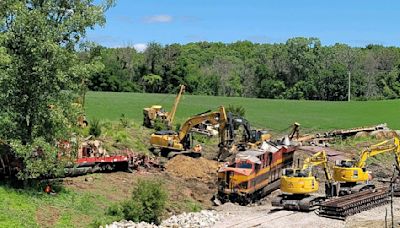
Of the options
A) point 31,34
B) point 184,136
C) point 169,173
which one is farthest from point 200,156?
point 31,34

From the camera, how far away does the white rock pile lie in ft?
98.7

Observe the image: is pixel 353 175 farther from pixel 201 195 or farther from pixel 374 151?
pixel 201 195

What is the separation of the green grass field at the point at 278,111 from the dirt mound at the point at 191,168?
1102 inches

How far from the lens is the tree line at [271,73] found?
131 m

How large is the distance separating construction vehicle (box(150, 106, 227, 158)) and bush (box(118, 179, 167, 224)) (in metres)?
16.4

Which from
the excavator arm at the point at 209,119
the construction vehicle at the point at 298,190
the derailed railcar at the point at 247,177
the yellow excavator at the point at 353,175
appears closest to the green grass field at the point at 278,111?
the excavator arm at the point at 209,119

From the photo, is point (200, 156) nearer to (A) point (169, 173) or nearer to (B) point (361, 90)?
(A) point (169, 173)

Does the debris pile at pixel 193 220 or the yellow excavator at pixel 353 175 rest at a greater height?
the yellow excavator at pixel 353 175

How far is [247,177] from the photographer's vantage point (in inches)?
1483

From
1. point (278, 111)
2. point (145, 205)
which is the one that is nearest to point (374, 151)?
point (145, 205)

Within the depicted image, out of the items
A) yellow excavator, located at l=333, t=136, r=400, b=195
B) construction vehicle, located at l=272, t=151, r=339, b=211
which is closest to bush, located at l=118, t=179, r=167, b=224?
construction vehicle, located at l=272, t=151, r=339, b=211

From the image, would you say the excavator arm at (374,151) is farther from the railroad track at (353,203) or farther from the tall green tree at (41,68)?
the tall green tree at (41,68)

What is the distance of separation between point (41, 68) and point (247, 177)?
556 inches

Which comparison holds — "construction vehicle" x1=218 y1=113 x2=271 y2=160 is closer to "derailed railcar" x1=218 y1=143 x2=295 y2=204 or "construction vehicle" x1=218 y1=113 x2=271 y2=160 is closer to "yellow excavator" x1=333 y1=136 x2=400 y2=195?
"derailed railcar" x1=218 y1=143 x2=295 y2=204
